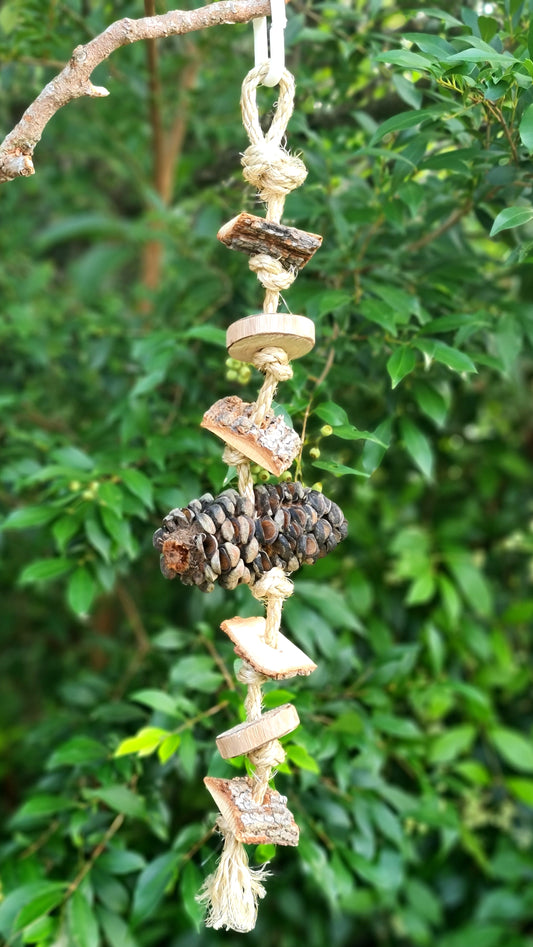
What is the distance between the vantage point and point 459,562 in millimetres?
1252

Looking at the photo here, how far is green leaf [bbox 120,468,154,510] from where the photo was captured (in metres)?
0.86

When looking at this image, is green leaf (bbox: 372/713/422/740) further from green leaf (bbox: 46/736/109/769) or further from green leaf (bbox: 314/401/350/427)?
green leaf (bbox: 314/401/350/427)

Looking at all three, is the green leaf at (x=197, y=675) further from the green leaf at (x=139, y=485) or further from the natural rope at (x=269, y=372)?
the natural rope at (x=269, y=372)

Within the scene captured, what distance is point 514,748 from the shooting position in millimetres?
1254

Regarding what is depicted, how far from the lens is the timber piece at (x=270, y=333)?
542 mm

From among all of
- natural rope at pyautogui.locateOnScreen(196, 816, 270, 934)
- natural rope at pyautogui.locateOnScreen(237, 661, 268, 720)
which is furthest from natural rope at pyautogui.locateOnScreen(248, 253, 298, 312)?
natural rope at pyautogui.locateOnScreen(196, 816, 270, 934)

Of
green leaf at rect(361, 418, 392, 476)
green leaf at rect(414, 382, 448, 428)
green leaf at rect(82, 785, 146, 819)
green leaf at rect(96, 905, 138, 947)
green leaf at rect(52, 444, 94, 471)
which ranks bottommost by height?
green leaf at rect(96, 905, 138, 947)

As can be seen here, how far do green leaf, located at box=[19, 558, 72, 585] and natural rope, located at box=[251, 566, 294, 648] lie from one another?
0.38 meters

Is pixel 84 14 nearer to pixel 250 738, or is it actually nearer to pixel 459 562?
pixel 459 562

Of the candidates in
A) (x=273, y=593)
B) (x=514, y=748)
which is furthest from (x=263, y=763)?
(x=514, y=748)

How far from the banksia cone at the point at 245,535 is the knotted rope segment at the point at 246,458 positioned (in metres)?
0.01

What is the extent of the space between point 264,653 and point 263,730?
5 cm

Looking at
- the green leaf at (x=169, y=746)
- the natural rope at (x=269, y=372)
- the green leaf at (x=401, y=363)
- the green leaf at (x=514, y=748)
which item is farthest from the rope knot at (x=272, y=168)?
the green leaf at (x=514, y=748)

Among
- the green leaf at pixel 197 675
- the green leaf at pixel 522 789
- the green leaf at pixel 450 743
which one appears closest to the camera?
the green leaf at pixel 197 675
